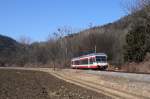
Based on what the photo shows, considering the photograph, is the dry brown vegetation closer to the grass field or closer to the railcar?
the railcar

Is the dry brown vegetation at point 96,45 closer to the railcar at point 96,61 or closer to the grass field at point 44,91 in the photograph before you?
the railcar at point 96,61

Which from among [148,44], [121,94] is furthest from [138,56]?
[121,94]

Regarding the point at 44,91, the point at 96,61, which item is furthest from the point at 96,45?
the point at 44,91

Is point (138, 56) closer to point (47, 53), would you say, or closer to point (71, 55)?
A: point (71, 55)

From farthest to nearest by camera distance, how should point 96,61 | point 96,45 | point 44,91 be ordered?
point 96,45, point 96,61, point 44,91

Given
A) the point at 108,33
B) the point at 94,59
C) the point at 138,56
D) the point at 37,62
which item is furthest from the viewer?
the point at 37,62

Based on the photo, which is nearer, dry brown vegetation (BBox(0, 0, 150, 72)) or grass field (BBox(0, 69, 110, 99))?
grass field (BBox(0, 69, 110, 99))

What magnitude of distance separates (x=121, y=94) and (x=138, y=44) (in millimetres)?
46591

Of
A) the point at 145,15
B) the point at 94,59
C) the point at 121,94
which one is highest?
the point at 145,15

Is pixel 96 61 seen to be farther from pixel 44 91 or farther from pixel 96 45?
pixel 96 45

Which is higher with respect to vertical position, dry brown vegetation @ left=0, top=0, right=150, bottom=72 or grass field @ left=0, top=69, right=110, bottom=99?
dry brown vegetation @ left=0, top=0, right=150, bottom=72

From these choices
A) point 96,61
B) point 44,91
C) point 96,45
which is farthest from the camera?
point 96,45

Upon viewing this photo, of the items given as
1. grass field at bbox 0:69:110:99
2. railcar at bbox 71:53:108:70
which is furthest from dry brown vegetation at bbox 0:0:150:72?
grass field at bbox 0:69:110:99

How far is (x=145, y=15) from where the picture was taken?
6347 centimetres
